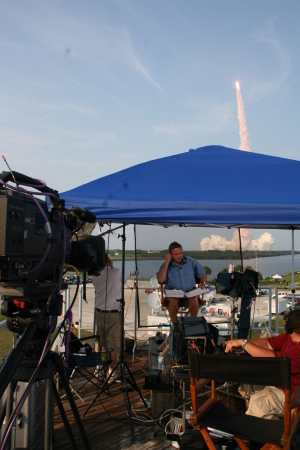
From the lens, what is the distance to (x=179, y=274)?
19.1 ft

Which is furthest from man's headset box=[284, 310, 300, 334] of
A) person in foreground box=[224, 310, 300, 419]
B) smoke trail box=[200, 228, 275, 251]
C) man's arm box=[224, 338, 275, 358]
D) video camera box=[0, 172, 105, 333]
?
smoke trail box=[200, 228, 275, 251]

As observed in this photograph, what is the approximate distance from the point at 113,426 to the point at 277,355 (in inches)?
64.5

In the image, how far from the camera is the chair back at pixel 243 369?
7.16 ft

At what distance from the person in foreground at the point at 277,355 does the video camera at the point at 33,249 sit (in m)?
1.66

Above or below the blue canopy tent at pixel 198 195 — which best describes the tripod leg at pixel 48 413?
below

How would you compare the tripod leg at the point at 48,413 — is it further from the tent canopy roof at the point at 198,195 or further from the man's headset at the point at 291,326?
the tent canopy roof at the point at 198,195

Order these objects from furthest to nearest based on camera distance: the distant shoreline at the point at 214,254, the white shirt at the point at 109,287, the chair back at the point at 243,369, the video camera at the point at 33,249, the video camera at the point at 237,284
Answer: the distant shoreline at the point at 214,254 < the video camera at the point at 237,284 < the white shirt at the point at 109,287 < the chair back at the point at 243,369 < the video camera at the point at 33,249

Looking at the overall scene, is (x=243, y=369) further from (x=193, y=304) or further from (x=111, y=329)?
(x=193, y=304)

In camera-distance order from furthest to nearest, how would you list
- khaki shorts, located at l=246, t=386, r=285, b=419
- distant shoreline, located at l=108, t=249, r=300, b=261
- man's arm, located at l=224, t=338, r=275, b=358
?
distant shoreline, located at l=108, t=249, r=300, b=261 < man's arm, located at l=224, t=338, r=275, b=358 < khaki shorts, located at l=246, t=386, r=285, b=419

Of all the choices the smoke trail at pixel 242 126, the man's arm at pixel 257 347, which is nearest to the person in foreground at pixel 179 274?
the man's arm at pixel 257 347

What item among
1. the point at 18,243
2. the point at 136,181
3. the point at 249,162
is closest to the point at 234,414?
the point at 18,243

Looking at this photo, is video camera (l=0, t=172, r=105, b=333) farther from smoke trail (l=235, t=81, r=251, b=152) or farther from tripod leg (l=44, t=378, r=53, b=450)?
smoke trail (l=235, t=81, r=251, b=152)

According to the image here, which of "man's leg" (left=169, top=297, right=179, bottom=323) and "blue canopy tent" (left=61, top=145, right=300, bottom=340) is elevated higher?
"blue canopy tent" (left=61, top=145, right=300, bottom=340)

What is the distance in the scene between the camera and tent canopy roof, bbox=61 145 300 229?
4.01 meters
